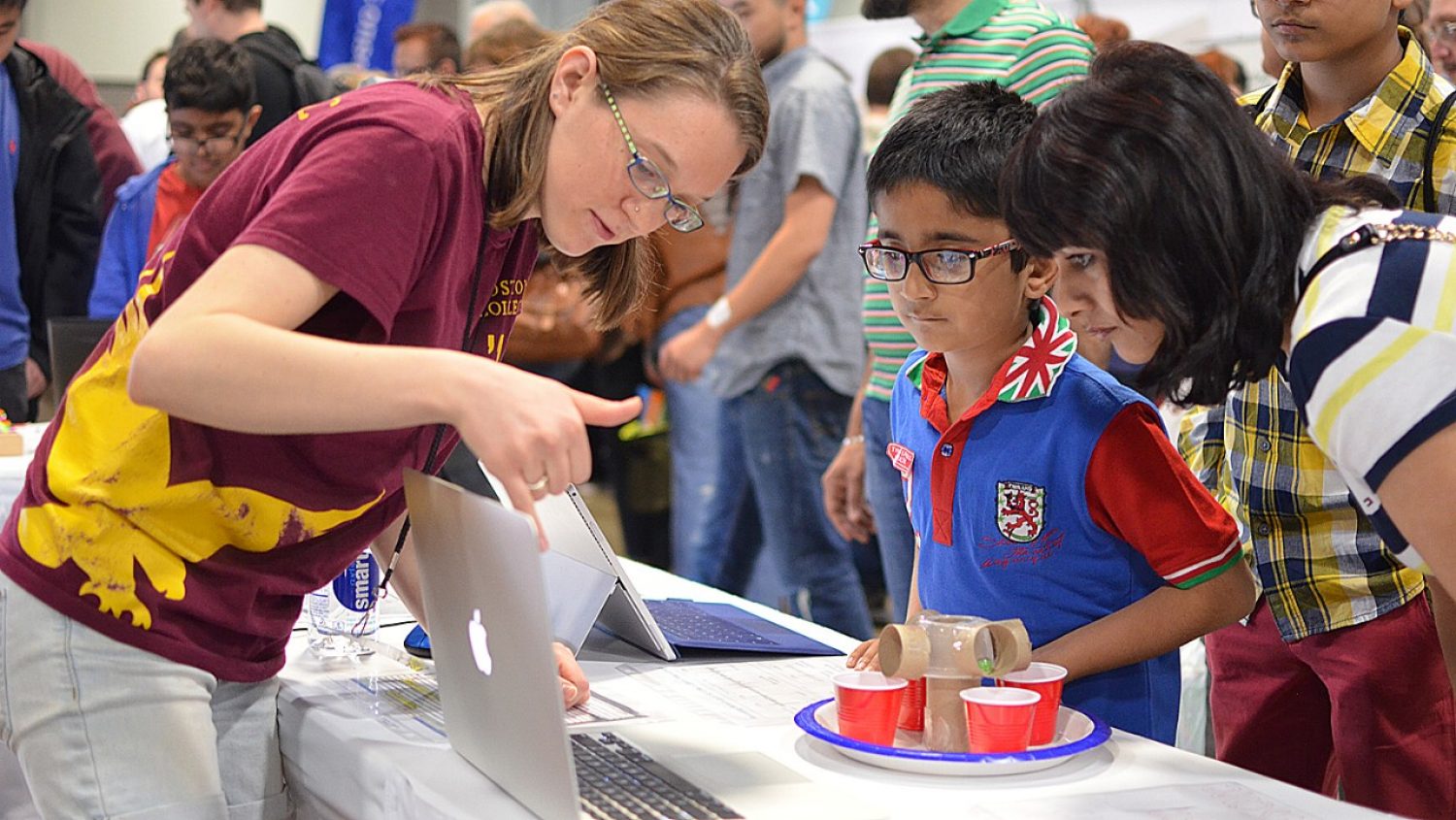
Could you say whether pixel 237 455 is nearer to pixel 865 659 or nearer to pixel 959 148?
pixel 865 659

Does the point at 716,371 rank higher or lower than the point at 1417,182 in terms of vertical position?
lower

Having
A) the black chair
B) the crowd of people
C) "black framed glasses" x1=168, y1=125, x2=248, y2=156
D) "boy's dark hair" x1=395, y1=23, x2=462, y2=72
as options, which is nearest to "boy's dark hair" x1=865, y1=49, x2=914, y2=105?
"boy's dark hair" x1=395, y1=23, x2=462, y2=72

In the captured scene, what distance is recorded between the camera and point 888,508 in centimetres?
247

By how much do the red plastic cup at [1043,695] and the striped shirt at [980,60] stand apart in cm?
115

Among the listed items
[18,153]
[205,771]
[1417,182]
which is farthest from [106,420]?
[18,153]

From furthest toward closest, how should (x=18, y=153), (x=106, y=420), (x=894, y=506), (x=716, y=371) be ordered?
(x=18, y=153), (x=716, y=371), (x=894, y=506), (x=106, y=420)

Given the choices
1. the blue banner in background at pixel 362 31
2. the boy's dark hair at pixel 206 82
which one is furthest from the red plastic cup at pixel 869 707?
the blue banner in background at pixel 362 31

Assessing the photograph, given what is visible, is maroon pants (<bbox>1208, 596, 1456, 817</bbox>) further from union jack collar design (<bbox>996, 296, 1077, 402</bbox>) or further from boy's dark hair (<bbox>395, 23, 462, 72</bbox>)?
boy's dark hair (<bbox>395, 23, 462, 72</bbox>)

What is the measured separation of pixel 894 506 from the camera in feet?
8.06

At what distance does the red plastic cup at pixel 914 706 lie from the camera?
4.35 feet

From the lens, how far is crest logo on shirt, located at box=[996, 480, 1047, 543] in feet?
4.97

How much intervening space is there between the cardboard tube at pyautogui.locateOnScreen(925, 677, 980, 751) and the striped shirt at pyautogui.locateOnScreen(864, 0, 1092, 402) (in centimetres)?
117

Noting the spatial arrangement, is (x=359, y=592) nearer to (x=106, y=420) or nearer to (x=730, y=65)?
(x=106, y=420)

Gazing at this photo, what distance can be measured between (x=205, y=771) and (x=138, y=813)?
0.20 feet
